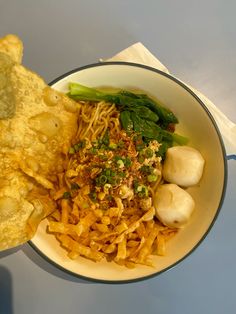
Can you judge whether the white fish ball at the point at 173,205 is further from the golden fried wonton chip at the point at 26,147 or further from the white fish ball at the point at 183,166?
the golden fried wonton chip at the point at 26,147

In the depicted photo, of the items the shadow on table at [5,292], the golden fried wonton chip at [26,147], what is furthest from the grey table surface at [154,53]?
the golden fried wonton chip at [26,147]

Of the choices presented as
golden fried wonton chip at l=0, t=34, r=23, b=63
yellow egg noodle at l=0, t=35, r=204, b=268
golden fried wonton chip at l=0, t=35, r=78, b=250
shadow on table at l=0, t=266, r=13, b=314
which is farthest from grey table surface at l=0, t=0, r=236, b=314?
golden fried wonton chip at l=0, t=34, r=23, b=63

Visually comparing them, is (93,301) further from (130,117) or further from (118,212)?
(130,117)

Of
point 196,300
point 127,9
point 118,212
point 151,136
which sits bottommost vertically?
point 196,300

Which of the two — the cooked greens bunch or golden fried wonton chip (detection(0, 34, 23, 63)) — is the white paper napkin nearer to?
the cooked greens bunch

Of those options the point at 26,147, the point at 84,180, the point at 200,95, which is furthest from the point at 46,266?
the point at 200,95

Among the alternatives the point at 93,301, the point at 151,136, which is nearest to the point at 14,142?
the point at 151,136
